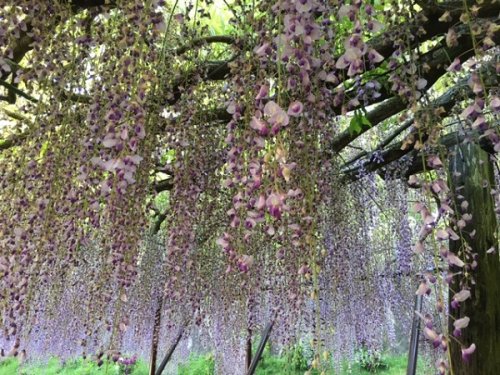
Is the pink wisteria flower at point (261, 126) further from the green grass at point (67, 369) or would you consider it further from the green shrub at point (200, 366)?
the green grass at point (67, 369)

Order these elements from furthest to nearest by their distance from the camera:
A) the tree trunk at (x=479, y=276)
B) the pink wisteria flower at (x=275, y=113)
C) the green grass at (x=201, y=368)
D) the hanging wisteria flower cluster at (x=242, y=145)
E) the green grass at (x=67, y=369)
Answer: the green grass at (x=67, y=369) → the green grass at (x=201, y=368) → the tree trunk at (x=479, y=276) → the hanging wisteria flower cluster at (x=242, y=145) → the pink wisteria flower at (x=275, y=113)

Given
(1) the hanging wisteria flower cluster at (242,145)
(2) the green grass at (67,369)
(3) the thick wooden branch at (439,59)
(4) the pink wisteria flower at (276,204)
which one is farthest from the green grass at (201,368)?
(4) the pink wisteria flower at (276,204)

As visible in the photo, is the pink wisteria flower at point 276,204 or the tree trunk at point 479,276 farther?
the tree trunk at point 479,276

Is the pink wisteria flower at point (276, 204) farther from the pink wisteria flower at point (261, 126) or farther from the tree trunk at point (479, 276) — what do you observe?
the tree trunk at point (479, 276)

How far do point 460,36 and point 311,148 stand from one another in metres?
0.75

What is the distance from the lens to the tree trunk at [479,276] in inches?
102

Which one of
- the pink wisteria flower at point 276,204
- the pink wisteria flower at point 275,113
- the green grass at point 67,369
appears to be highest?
the pink wisteria flower at point 275,113

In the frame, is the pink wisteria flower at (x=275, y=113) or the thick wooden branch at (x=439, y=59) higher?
the thick wooden branch at (x=439, y=59)

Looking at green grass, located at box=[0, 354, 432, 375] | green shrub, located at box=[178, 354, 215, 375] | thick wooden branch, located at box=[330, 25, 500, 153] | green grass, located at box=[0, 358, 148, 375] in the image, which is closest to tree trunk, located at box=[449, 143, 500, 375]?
thick wooden branch, located at box=[330, 25, 500, 153]

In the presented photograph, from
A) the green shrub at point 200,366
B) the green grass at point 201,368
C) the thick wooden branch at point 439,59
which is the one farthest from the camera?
the green shrub at point 200,366

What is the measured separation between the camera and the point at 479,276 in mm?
2703

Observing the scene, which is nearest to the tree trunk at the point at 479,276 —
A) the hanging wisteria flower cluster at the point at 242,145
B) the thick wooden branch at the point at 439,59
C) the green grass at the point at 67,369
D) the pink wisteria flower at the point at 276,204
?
the hanging wisteria flower cluster at the point at 242,145

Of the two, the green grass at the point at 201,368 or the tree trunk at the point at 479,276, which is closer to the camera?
the tree trunk at the point at 479,276

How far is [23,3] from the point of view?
1456mm
